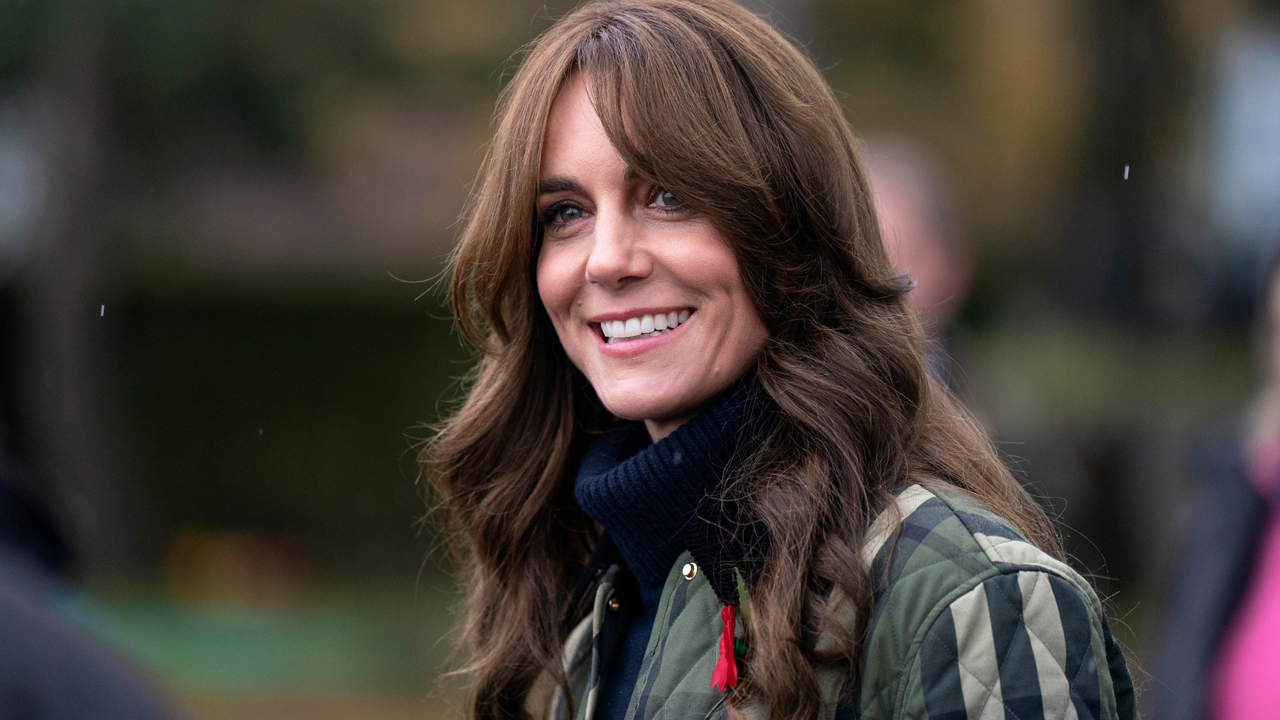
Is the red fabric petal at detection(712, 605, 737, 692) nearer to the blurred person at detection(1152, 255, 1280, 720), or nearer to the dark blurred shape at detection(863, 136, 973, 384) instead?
the blurred person at detection(1152, 255, 1280, 720)

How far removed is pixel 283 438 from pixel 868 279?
1089 centimetres

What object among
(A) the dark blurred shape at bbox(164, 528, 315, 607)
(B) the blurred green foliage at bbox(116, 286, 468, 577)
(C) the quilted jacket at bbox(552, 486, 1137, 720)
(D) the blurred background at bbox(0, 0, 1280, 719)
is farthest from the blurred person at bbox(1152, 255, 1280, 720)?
(B) the blurred green foliage at bbox(116, 286, 468, 577)

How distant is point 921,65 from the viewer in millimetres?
10430

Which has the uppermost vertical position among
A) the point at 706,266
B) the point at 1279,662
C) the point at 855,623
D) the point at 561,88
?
the point at 561,88

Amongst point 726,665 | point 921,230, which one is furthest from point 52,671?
point 921,230

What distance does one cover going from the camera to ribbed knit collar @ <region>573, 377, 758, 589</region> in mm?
2223

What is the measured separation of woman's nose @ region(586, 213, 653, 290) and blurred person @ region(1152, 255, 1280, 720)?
206 centimetres

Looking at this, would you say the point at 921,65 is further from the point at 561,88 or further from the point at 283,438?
the point at 561,88

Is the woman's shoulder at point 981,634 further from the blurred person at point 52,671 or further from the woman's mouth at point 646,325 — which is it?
the blurred person at point 52,671

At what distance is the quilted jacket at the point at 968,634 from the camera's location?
1.75m

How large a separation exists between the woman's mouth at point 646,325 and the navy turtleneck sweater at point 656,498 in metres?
0.16

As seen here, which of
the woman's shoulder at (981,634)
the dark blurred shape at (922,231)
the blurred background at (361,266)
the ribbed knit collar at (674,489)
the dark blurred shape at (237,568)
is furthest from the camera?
the dark blurred shape at (237,568)

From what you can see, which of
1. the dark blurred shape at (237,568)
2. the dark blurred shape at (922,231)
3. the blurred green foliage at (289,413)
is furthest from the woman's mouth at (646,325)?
the blurred green foliage at (289,413)

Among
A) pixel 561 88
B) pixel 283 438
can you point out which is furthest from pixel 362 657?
pixel 561 88
